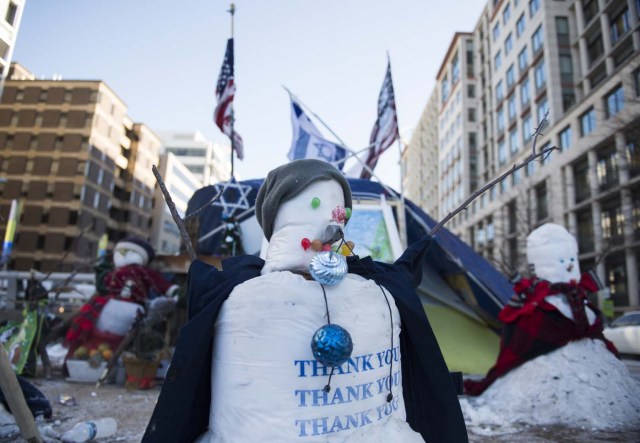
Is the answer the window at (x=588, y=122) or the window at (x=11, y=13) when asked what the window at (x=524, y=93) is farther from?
the window at (x=11, y=13)

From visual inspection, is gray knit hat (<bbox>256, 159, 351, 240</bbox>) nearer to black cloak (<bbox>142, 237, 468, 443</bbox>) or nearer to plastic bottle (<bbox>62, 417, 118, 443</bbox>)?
black cloak (<bbox>142, 237, 468, 443</bbox>)

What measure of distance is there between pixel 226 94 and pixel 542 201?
24.4 meters

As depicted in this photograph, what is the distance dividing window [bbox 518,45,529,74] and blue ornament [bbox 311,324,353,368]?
101ft

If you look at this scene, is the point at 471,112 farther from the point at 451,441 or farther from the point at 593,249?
the point at 451,441

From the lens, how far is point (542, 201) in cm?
2548

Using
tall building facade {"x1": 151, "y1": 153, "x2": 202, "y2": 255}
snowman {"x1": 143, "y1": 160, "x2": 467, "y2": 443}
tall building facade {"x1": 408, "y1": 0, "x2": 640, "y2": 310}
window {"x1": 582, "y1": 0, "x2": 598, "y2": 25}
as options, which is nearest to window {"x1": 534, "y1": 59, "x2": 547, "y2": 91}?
tall building facade {"x1": 408, "y1": 0, "x2": 640, "y2": 310}

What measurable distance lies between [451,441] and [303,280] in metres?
0.93

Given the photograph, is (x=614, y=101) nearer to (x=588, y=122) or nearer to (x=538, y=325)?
(x=588, y=122)

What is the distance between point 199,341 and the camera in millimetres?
1644

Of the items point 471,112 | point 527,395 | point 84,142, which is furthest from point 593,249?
point 84,142

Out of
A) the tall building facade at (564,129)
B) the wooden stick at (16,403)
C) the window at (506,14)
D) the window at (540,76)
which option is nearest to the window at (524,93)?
the tall building facade at (564,129)

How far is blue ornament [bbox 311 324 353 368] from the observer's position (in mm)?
1491

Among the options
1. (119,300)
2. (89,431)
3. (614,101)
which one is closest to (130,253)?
(119,300)

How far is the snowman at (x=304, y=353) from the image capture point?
1550 millimetres
